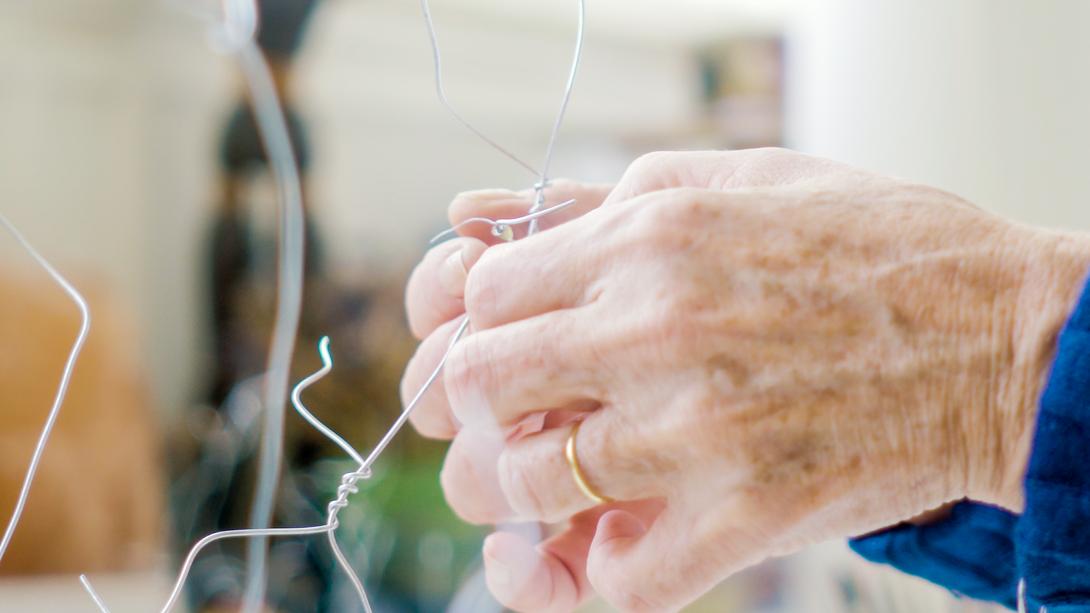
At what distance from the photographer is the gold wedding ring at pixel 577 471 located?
0.38 m

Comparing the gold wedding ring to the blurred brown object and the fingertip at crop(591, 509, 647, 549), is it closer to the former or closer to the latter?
the fingertip at crop(591, 509, 647, 549)

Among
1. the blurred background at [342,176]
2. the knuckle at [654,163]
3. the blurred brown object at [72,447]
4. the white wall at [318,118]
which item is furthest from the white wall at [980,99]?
the blurred brown object at [72,447]

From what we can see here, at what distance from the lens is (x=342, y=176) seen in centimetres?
194

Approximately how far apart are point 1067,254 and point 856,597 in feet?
1.45

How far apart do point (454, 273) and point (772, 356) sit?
0.52 feet

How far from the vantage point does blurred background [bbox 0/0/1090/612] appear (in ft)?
3.49

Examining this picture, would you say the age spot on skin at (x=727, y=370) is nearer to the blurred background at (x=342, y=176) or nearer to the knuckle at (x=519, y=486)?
→ the knuckle at (x=519, y=486)

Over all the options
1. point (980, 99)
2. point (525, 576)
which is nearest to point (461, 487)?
point (525, 576)

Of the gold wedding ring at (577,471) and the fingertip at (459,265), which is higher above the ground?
the fingertip at (459,265)

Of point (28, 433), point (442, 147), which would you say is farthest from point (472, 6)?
point (28, 433)

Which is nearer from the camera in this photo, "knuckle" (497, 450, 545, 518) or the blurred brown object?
"knuckle" (497, 450, 545, 518)

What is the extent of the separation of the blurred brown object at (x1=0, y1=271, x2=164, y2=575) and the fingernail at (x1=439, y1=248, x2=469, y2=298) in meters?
0.89

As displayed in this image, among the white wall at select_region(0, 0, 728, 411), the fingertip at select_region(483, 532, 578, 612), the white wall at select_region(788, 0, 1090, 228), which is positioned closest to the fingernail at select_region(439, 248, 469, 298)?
A: the fingertip at select_region(483, 532, 578, 612)

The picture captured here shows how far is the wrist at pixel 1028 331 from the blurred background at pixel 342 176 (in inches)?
16.4
